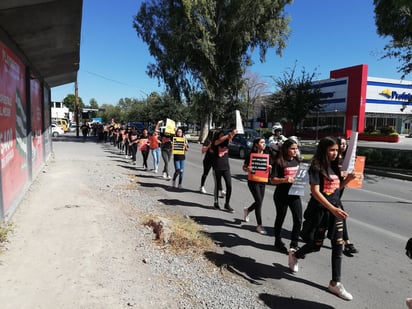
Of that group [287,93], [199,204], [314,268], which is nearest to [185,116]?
[287,93]

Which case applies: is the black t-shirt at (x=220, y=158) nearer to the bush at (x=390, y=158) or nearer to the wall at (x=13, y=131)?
the wall at (x=13, y=131)

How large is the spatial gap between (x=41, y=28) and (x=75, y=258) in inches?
173

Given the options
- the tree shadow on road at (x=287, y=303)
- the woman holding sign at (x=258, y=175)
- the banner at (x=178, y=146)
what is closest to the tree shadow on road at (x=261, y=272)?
the tree shadow on road at (x=287, y=303)

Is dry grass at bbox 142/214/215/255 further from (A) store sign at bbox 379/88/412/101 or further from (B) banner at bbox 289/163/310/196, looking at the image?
(A) store sign at bbox 379/88/412/101

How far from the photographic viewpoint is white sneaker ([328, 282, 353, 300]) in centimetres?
364

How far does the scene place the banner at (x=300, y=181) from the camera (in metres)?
4.34

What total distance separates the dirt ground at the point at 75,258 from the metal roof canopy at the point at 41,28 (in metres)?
3.13

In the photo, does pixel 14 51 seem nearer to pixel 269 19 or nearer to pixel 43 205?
pixel 43 205

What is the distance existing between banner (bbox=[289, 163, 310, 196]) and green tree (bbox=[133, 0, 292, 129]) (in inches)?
922

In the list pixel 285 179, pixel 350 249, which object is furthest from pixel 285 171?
pixel 350 249

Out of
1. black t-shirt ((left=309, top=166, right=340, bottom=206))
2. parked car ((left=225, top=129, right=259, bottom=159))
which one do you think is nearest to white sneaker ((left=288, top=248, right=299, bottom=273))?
black t-shirt ((left=309, top=166, right=340, bottom=206))

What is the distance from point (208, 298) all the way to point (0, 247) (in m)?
2.83

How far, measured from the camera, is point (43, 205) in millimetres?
6625

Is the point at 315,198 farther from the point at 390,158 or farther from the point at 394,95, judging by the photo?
the point at 394,95
